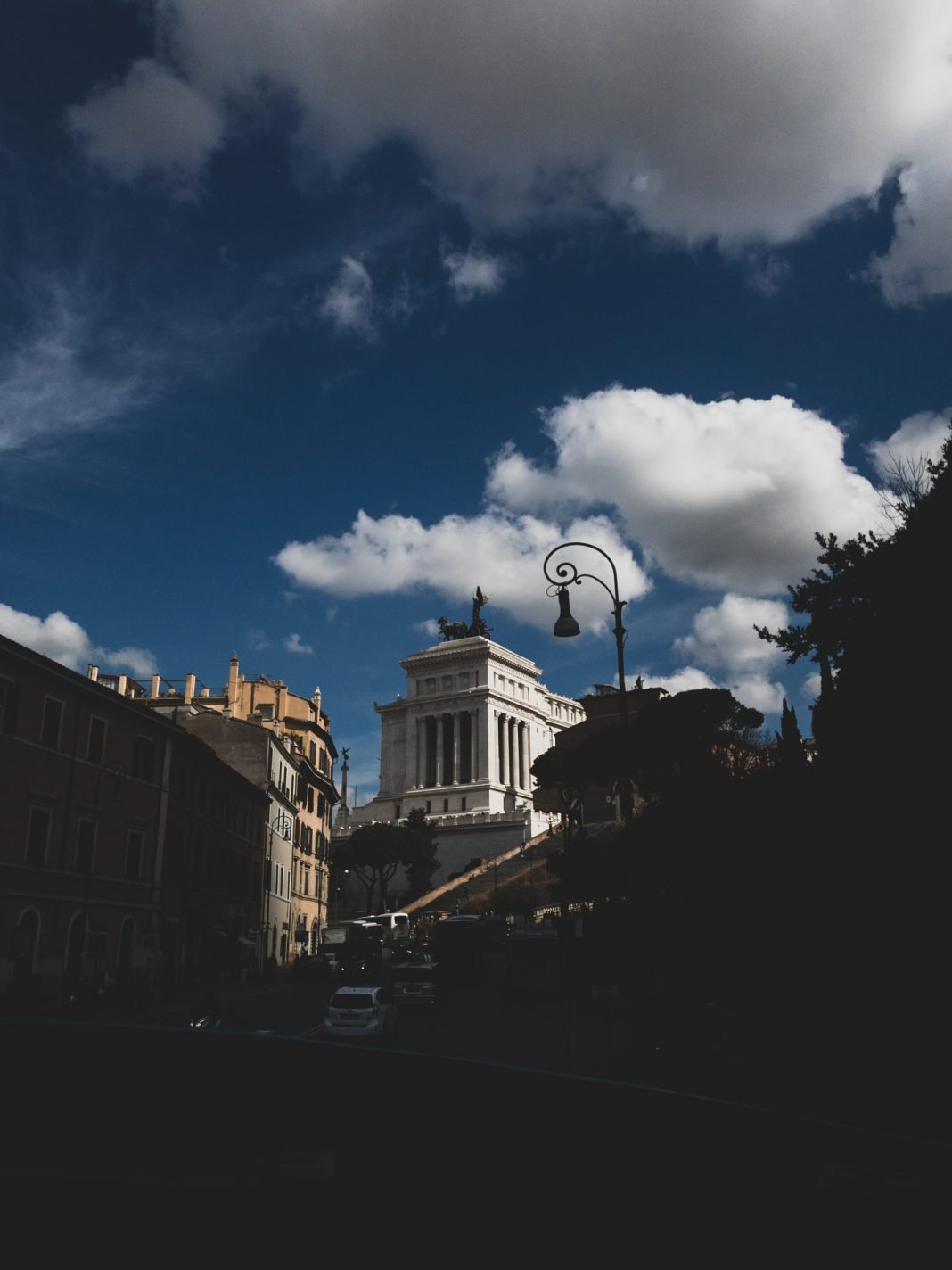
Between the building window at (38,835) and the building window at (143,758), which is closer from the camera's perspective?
the building window at (38,835)

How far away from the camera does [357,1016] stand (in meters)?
22.6

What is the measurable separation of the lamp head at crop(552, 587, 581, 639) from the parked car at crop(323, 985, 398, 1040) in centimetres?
1049

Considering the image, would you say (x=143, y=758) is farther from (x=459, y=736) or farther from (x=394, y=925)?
(x=459, y=736)

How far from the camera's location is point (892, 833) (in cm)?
1848

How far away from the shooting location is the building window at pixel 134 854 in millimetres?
35500

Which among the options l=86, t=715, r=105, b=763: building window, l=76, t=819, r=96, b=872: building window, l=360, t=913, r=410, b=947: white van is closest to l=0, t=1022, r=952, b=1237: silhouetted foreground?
l=76, t=819, r=96, b=872: building window

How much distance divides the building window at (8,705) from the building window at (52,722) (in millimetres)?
1551

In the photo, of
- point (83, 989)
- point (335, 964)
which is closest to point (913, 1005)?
point (83, 989)

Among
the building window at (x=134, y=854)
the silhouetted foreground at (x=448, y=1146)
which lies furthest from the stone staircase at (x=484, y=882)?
the silhouetted foreground at (x=448, y=1146)

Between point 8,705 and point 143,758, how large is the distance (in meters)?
8.63

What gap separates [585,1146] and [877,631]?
74.5 ft

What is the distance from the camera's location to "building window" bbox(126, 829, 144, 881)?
35.5 meters

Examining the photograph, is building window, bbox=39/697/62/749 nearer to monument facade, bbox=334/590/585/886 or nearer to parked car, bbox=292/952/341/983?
parked car, bbox=292/952/341/983

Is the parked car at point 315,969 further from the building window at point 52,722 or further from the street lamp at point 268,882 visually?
the building window at point 52,722
